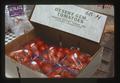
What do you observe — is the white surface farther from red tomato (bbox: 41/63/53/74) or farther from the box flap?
red tomato (bbox: 41/63/53/74)

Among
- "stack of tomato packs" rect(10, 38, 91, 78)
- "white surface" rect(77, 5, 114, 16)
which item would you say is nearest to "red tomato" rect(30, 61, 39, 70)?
"stack of tomato packs" rect(10, 38, 91, 78)

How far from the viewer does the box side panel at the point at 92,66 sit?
5.92ft

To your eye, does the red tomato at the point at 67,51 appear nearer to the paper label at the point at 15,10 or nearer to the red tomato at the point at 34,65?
the red tomato at the point at 34,65

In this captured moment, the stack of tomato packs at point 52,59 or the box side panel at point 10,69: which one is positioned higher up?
the stack of tomato packs at point 52,59

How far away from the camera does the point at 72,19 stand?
1851 millimetres

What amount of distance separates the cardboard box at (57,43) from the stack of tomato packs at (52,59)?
24mm

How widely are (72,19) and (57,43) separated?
0.16 metres

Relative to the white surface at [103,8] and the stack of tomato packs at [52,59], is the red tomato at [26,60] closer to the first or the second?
the stack of tomato packs at [52,59]

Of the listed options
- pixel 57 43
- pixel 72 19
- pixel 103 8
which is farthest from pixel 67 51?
pixel 103 8

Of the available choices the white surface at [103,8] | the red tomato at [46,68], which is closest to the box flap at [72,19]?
the white surface at [103,8]

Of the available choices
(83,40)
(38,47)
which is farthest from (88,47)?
(38,47)

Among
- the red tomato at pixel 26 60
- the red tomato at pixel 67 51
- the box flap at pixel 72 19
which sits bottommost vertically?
the red tomato at pixel 26 60

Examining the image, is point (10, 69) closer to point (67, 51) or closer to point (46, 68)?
point (46, 68)
